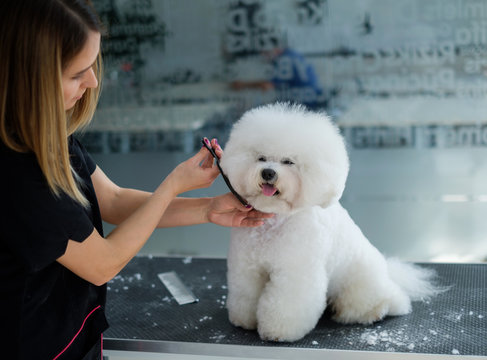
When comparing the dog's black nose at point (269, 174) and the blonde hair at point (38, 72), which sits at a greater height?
the blonde hair at point (38, 72)

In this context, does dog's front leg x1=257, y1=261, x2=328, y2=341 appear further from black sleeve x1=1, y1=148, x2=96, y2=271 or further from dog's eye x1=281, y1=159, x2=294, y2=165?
black sleeve x1=1, y1=148, x2=96, y2=271

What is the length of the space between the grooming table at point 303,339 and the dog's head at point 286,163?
13.3 inches

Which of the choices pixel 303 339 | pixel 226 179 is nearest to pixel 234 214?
pixel 226 179

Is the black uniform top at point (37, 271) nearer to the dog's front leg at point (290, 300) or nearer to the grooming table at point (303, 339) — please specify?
the grooming table at point (303, 339)

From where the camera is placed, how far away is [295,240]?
117 centimetres

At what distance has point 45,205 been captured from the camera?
34.0 inches

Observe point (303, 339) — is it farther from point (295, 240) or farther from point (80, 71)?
point (80, 71)

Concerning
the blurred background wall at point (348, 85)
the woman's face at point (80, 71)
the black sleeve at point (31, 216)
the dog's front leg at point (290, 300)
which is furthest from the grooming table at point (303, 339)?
the blurred background wall at point (348, 85)

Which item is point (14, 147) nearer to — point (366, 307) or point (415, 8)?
point (366, 307)

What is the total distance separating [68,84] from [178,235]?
2.42 metres

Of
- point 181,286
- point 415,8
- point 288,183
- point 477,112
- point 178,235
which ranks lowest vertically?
point 178,235

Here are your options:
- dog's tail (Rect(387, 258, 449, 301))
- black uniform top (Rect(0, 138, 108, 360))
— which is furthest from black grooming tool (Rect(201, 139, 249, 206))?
dog's tail (Rect(387, 258, 449, 301))

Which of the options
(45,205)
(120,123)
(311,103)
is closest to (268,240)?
(45,205)

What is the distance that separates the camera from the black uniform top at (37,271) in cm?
85
